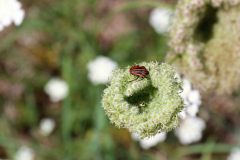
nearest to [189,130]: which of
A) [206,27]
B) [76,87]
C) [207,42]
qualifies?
[207,42]

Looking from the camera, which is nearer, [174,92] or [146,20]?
[174,92]

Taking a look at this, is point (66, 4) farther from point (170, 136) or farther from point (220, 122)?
point (220, 122)

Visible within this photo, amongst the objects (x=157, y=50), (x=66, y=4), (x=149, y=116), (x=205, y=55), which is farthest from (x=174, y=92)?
(x=66, y=4)

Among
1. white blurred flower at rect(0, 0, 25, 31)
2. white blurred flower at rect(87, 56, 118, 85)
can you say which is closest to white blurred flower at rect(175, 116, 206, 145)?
white blurred flower at rect(87, 56, 118, 85)

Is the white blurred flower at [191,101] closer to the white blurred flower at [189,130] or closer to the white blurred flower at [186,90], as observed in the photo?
the white blurred flower at [186,90]

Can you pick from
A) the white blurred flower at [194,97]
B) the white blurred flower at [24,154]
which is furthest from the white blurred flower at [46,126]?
the white blurred flower at [194,97]

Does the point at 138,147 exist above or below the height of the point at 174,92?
above
